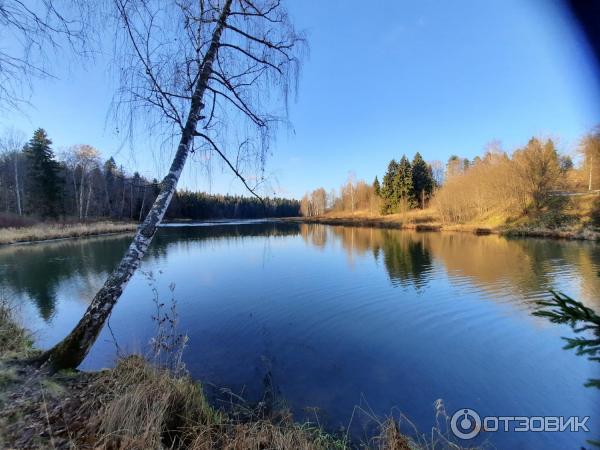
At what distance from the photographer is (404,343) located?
6.50 meters

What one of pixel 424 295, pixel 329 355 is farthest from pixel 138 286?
pixel 424 295

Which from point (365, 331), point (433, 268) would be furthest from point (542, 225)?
point (365, 331)

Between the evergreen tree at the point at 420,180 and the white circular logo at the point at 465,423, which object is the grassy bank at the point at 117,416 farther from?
the evergreen tree at the point at 420,180

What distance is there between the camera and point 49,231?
2691cm

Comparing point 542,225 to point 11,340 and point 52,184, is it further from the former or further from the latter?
point 52,184

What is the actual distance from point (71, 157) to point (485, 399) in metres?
46.3

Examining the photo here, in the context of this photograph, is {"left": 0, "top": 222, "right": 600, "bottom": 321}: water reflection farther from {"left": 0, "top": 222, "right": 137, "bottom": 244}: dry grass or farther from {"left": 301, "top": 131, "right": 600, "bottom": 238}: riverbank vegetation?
{"left": 301, "top": 131, "right": 600, "bottom": 238}: riverbank vegetation

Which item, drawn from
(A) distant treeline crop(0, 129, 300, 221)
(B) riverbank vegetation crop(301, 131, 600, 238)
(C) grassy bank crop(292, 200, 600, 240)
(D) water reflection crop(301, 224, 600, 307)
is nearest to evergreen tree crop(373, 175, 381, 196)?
(B) riverbank vegetation crop(301, 131, 600, 238)

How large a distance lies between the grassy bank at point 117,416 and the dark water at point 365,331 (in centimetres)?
168

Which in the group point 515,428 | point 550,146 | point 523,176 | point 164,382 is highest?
point 550,146

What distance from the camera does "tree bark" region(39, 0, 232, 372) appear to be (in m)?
3.29

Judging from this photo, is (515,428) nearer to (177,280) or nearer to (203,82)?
(203,82)

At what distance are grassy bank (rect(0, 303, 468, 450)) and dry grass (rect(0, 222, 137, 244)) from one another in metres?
28.4

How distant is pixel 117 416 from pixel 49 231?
33.7 meters
